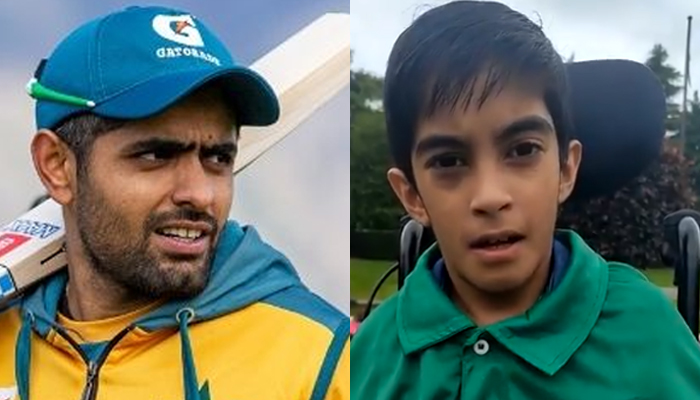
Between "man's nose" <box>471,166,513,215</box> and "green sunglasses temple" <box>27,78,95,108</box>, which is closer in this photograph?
"man's nose" <box>471,166,513,215</box>

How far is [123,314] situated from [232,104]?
14.6 inches

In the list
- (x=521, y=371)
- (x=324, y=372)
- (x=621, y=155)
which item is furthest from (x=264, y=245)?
(x=621, y=155)

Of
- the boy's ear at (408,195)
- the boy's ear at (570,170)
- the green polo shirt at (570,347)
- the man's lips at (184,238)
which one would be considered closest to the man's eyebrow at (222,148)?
the man's lips at (184,238)

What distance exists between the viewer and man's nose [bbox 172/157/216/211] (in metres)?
1.41

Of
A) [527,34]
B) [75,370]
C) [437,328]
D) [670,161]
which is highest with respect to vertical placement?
[527,34]

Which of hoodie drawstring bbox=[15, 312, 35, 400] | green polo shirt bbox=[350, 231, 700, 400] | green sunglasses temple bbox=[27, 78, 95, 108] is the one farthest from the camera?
hoodie drawstring bbox=[15, 312, 35, 400]

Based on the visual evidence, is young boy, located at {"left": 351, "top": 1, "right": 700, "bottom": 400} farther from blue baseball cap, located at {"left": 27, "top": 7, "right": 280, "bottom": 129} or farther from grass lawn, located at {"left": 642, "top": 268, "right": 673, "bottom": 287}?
blue baseball cap, located at {"left": 27, "top": 7, "right": 280, "bottom": 129}

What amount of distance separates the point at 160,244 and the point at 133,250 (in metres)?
0.04

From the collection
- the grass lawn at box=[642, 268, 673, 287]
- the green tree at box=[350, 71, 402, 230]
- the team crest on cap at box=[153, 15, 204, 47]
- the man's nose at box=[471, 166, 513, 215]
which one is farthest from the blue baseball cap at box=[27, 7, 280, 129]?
the grass lawn at box=[642, 268, 673, 287]

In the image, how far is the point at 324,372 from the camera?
1.46 m

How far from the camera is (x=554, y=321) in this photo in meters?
1.35

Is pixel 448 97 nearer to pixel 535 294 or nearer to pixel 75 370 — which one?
pixel 535 294

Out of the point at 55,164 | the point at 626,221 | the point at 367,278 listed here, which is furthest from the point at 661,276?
the point at 55,164

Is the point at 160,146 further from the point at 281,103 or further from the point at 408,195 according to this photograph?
the point at 408,195
